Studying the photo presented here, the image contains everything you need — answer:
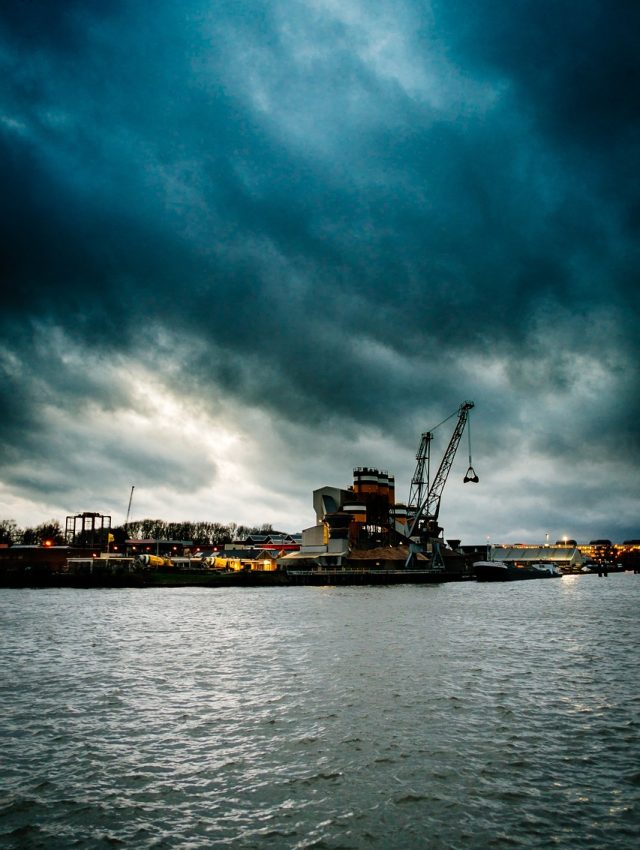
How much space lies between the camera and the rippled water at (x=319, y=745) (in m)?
9.65

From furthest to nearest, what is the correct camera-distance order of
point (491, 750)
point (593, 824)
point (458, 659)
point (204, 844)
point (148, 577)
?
point (148, 577), point (458, 659), point (491, 750), point (593, 824), point (204, 844)

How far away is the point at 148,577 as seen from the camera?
300 ft

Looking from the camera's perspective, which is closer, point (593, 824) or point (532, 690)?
point (593, 824)

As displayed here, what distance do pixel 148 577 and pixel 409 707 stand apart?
8140 cm

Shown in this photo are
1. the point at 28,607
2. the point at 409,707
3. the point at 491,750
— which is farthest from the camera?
the point at 28,607

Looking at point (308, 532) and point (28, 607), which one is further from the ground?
point (308, 532)

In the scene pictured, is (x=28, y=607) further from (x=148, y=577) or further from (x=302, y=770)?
(x=302, y=770)

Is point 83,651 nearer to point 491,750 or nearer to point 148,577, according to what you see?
point 491,750

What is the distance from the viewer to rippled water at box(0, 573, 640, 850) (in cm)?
965

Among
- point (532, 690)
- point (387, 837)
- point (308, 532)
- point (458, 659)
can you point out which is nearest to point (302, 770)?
point (387, 837)

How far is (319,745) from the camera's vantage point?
14.0m

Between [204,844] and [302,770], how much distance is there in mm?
3730

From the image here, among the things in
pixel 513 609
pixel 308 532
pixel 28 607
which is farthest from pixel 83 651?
pixel 308 532

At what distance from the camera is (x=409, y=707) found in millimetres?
17578
